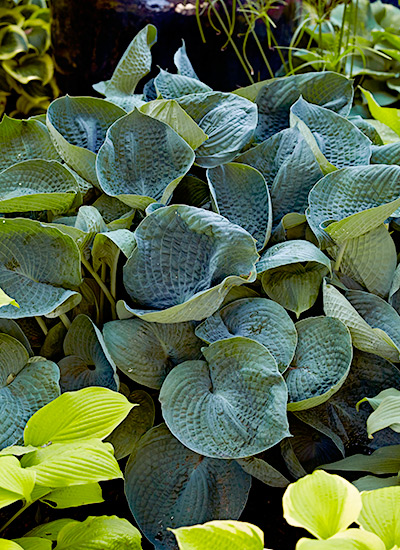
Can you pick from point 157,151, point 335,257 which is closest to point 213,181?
point 157,151

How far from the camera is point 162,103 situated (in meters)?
0.85

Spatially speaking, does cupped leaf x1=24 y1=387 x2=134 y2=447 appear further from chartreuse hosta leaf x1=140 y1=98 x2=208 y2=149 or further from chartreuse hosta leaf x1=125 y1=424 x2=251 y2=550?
chartreuse hosta leaf x1=140 y1=98 x2=208 y2=149

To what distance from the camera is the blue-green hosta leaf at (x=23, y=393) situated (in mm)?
666

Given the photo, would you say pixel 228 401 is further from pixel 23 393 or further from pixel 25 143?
pixel 25 143

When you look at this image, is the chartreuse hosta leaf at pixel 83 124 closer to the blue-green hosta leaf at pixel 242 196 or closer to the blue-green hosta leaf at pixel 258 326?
the blue-green hosta leaf at pixel 242 196

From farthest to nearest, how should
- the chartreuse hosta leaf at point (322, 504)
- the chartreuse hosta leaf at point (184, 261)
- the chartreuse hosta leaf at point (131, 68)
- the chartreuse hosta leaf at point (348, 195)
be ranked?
1. the chartreuse hosta leaf at point (131, 68)
2. the chartreuse hosta leaf at point (348, 195)
3. the chartreuse hosta leaf at point (184, 261)
4. the chartreuse hosta leaf at point (322, 504)

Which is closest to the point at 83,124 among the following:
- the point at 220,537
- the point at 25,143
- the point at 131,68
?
the point at 25,143

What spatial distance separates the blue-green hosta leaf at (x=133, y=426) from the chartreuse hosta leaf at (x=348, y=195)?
317 millimetres

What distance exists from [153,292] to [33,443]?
232 millimetres

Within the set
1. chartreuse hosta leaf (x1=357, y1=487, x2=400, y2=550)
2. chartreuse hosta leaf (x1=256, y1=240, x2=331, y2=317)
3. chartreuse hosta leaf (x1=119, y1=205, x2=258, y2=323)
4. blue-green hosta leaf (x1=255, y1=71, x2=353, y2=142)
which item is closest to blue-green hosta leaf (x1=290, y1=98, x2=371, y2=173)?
blue-green hosta leaf (x1=255, y1=71, x2=353, y2=142)

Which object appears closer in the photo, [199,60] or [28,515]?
[28,515]

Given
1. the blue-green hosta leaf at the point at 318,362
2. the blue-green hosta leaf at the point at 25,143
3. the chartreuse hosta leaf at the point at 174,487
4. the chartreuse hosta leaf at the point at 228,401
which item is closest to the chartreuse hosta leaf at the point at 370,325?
the blue-green hosta leaf at the point at 318,362

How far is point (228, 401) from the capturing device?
70 cm

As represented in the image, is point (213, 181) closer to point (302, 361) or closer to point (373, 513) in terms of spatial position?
point (302, 361)
